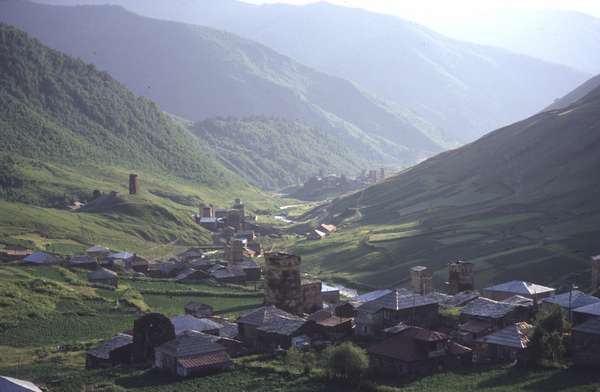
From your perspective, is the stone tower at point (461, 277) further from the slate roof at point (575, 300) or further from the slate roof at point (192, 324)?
the slate roof at point (192, 324)

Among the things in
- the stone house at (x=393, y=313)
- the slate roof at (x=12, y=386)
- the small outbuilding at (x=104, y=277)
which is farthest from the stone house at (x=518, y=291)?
the slate roof at (x=12, y=386)

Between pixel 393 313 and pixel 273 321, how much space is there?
824cm

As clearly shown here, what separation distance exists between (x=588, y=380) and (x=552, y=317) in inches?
240

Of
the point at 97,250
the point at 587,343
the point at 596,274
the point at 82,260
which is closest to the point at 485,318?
the point at 587,343

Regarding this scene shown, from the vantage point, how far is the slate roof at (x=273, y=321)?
52406mm

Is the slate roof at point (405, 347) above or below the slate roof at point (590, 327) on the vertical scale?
below

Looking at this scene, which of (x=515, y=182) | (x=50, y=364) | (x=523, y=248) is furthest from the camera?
(x=515, y=182)

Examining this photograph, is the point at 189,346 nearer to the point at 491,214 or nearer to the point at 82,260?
the point at 82,260

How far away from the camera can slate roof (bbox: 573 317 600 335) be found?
4409 cm

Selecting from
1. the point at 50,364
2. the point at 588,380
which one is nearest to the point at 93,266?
the point at 50,364

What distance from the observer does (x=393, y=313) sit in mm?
53125

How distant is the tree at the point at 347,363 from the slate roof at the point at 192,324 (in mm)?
15308

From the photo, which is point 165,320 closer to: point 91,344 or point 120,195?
point 91,344

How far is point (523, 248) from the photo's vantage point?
8869 centimetres
